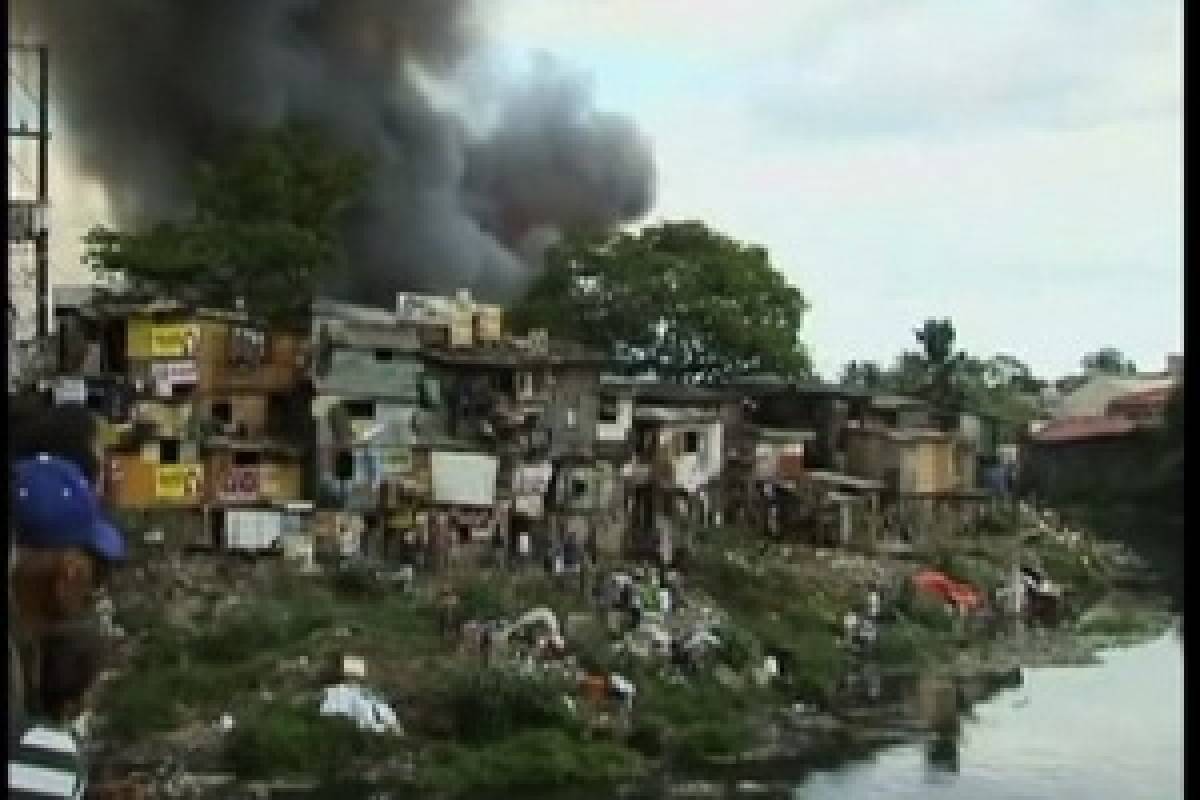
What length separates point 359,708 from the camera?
8281mm

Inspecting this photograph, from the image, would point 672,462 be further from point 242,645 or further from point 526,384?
point 242,645

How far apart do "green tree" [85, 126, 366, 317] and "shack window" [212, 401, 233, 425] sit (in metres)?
0.76

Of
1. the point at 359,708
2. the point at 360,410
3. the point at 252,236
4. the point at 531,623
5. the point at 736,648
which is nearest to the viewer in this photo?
the point at 359,708

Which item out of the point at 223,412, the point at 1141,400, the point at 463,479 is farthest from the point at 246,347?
the point at 1141,400

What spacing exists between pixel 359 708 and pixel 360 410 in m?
3.88

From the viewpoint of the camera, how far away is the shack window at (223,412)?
11680 millimetres

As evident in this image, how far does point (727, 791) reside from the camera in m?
8.20

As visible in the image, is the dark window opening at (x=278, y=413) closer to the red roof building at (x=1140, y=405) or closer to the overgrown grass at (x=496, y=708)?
the overgrown grass at (x=496, y=708)

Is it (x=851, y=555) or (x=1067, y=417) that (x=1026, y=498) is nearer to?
(x=1067, y=417)

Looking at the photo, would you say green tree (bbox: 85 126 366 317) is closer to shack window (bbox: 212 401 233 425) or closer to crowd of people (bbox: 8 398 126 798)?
shack window (bbox: 212 401 233 425)

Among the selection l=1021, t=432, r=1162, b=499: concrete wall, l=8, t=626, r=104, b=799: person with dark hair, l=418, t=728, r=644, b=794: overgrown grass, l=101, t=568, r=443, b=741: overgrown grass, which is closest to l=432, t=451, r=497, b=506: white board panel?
l=101, t=568, r=443, b=741: overgrown grass

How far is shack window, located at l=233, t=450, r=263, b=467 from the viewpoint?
11.4 m

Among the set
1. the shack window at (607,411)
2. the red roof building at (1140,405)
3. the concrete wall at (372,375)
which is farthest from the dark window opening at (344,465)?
the red roof building at (1140,405)

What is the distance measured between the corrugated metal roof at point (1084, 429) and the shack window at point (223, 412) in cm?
1159
